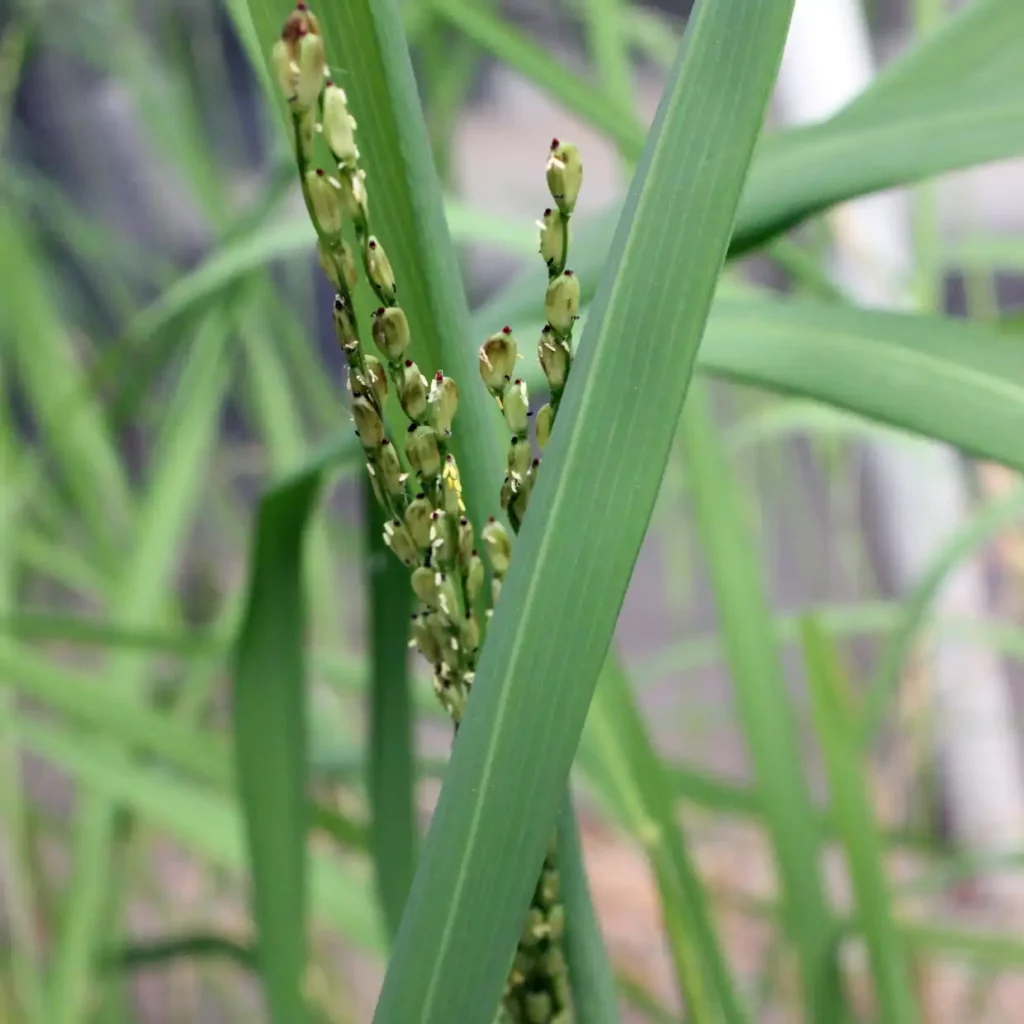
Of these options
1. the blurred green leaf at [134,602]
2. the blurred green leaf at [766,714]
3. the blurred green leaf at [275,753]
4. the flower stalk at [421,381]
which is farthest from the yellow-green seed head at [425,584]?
the blurred green leaf at [134,602]

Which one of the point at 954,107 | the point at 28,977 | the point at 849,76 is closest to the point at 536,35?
the point at 849,76

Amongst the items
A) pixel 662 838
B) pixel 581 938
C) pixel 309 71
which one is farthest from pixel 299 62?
pixel 662 838

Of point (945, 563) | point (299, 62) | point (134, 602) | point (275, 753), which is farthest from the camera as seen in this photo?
point (134, 602)

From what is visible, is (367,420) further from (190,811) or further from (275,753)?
(190,811)

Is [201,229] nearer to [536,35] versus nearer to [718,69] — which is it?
[536,35]

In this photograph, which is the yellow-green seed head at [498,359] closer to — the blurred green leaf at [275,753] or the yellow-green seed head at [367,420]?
the yellow-green seed head at [367,420]

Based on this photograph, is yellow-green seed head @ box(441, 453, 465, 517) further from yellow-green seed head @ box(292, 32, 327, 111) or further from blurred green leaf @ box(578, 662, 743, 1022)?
blurred green leaf @ box(578, 662, 743, 1022)
